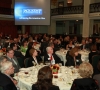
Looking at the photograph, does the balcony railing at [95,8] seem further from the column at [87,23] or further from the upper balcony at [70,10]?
the upper balcony at [70,10]

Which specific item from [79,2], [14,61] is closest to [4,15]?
[79,2]

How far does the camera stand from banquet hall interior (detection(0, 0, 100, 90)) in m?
3.82

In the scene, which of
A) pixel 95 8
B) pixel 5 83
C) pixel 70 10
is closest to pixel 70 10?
pixel 70 10

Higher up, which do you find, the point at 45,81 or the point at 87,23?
the point at 87,23

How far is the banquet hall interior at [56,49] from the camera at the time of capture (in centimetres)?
382

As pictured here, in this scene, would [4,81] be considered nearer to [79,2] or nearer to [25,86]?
[25,86]

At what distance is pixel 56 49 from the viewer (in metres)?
9.99

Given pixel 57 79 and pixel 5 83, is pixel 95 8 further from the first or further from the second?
pixel 5 83

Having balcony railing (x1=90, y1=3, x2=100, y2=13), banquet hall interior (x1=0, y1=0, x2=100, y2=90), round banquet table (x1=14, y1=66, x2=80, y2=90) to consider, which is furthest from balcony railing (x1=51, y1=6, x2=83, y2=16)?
round banquet table (x1=14, y1=66, x2=80, y2=90)

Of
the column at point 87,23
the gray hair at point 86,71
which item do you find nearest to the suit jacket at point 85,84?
the gray hair at point 86,71

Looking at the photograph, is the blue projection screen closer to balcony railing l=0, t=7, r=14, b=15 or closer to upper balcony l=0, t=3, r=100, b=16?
upper balcony l=0, t=3, r=100, b=16

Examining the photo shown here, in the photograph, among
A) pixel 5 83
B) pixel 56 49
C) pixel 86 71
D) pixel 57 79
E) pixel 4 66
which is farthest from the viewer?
pixel 56 49

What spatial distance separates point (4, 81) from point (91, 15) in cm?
1351

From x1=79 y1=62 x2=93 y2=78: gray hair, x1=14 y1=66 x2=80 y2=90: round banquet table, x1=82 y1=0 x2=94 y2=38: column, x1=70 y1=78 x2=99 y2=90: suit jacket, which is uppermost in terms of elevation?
x1=82 y1=0 x2=94 y2=38: column
